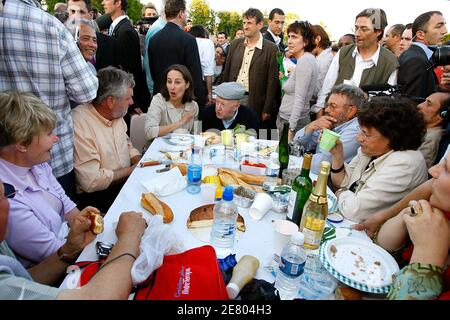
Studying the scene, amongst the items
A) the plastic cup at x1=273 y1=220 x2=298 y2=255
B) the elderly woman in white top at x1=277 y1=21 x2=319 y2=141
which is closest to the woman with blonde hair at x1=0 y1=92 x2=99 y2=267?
the plastic cup at x1=273 y1=220 x2=298 y2=255

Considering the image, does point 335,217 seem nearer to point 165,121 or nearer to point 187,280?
point 187,280

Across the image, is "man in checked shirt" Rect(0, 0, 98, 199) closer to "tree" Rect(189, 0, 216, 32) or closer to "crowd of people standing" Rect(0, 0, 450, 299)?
"crowd of people standing" Rect(0, 0, 450, 299)

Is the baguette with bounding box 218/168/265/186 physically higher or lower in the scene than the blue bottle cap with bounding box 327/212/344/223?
higher

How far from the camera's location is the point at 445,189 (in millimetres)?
1188

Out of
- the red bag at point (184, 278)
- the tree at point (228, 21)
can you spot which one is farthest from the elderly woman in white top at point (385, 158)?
the tree at point (228, 21)

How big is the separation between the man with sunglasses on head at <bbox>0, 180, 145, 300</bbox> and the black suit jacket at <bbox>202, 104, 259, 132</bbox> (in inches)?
82.4

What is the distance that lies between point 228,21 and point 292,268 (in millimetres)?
34461

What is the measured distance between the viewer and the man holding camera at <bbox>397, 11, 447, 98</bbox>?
130 inches

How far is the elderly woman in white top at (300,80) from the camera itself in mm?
3791

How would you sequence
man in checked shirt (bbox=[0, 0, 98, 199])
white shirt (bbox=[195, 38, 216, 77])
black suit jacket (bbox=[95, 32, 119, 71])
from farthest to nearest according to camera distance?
white shirt (bbox=[195, 38, 216, 77])
black suit jacket (bbox=[95, 32, 119, 71])
man in checked shirt (bbox=[0, 0, 98, 199])

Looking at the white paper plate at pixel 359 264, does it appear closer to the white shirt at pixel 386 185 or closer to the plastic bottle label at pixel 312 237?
the plastic bottle label at pixel 312 237

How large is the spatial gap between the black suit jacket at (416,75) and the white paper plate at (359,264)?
2.79 m

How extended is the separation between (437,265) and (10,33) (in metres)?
2.62
